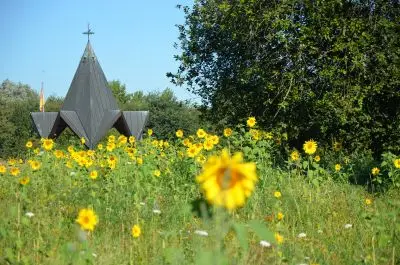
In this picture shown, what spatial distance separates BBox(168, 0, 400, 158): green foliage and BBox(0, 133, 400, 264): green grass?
87.5 inches

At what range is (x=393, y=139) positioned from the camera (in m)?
8.86

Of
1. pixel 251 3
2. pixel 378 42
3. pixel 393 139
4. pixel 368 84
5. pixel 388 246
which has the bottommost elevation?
pixel 388 246

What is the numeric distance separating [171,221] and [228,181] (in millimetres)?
3194

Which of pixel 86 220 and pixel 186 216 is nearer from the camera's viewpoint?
pixel 86 220

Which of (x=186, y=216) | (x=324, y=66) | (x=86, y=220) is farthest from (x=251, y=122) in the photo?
(x=86, y=220)

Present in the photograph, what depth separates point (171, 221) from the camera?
450cm

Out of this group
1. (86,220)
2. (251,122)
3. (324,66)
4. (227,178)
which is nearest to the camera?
(227,178)

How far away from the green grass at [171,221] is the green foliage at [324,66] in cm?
222

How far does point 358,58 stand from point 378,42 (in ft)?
2.09

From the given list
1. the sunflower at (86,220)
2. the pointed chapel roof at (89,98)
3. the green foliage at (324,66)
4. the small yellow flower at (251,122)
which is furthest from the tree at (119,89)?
the sunflower at (86,220)

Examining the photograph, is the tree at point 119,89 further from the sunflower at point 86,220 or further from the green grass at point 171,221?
the sunflower at point 86,220

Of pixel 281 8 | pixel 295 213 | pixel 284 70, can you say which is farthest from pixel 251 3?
pixel 295 213

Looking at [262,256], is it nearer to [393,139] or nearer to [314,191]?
[314,191]

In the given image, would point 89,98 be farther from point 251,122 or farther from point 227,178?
point 227,178
